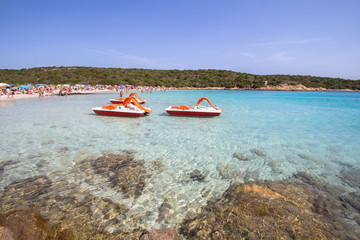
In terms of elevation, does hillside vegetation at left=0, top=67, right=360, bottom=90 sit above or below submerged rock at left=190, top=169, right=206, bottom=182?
above

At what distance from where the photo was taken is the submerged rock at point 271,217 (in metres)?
2.93

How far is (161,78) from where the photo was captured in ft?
248

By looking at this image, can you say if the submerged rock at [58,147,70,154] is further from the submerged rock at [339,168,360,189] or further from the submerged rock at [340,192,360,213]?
the submerged rock at [339,168,360,189]

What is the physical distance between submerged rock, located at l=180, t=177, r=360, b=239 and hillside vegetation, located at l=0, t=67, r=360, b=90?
203 ft

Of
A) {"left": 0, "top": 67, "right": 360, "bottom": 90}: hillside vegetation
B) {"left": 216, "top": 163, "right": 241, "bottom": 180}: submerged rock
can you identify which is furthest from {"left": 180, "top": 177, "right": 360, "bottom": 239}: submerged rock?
{"left": 0, "top": 67, "right": 360, "bottom": 90}: hillside vegetation

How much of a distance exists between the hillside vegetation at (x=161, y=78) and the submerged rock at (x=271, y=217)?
61791 millimetres

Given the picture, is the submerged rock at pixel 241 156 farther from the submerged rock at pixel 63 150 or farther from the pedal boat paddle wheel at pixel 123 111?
the pedal boat paddle wheel at pixel 123 111

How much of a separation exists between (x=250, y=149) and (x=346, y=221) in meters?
3.69

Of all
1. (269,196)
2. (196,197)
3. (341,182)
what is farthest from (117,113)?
(341,182)

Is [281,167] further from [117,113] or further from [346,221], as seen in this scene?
[117,113]

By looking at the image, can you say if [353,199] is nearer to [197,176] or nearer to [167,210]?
[197,176]

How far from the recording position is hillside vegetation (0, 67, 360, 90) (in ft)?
199

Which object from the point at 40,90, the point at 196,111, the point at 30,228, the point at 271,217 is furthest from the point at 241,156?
the point at 40,90

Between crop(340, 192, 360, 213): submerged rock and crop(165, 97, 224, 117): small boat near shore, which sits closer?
crop(340, 192, 360, 213): submerged rock
